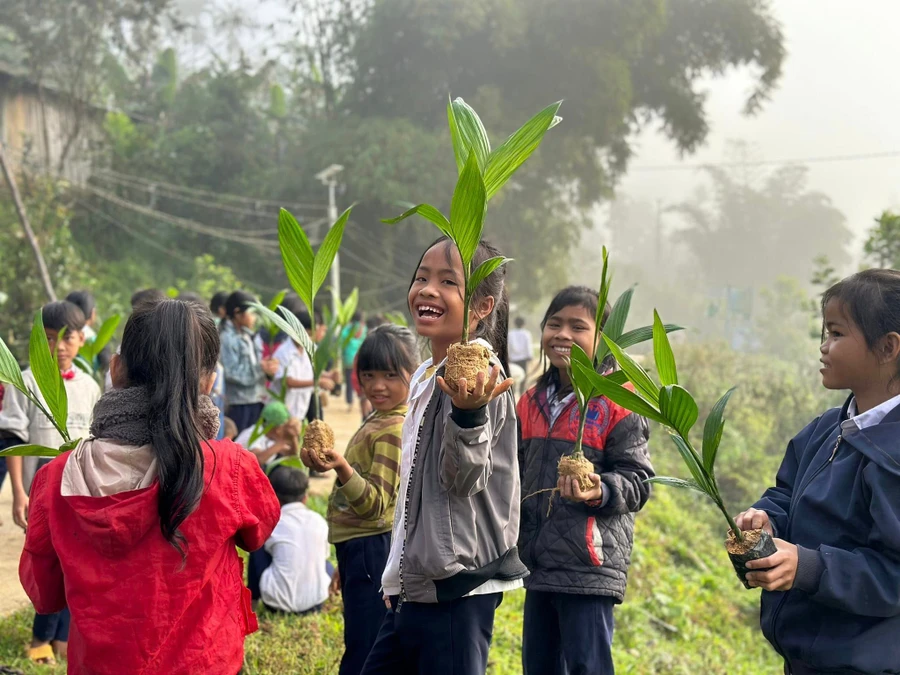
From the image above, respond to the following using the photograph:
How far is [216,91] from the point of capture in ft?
72.0

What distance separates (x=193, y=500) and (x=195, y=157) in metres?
21.3

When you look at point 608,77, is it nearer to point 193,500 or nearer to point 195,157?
point 195,157

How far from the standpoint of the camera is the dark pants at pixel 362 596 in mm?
2582

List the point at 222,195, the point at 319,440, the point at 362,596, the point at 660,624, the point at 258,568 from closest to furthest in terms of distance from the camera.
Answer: the point at 319,440, the point at 362,596, the point at 258,568, the point at 660,624, the point at 222,195

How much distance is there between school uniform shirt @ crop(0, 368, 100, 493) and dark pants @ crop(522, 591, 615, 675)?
203 cm

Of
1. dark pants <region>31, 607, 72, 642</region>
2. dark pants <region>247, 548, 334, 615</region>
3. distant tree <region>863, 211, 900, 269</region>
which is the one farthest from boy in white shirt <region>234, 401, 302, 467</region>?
distant tree <region>863, 211, 900, 269</region>

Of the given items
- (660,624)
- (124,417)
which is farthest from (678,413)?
(660,624)

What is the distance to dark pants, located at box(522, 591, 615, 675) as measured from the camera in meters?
2.40

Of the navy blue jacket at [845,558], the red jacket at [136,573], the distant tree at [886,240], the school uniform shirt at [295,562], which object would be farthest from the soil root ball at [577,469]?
the distant tree at [886,240]

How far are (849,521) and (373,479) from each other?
1.35 m

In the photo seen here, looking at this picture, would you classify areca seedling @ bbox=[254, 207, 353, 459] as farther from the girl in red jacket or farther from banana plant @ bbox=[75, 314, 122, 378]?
banana plant @ bbox=[75, 314, 122, 378]

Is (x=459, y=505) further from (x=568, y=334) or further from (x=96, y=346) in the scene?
(x=96, y=346)

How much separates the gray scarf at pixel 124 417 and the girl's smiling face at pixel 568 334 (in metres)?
1.31

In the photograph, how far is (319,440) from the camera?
2.11 meters
